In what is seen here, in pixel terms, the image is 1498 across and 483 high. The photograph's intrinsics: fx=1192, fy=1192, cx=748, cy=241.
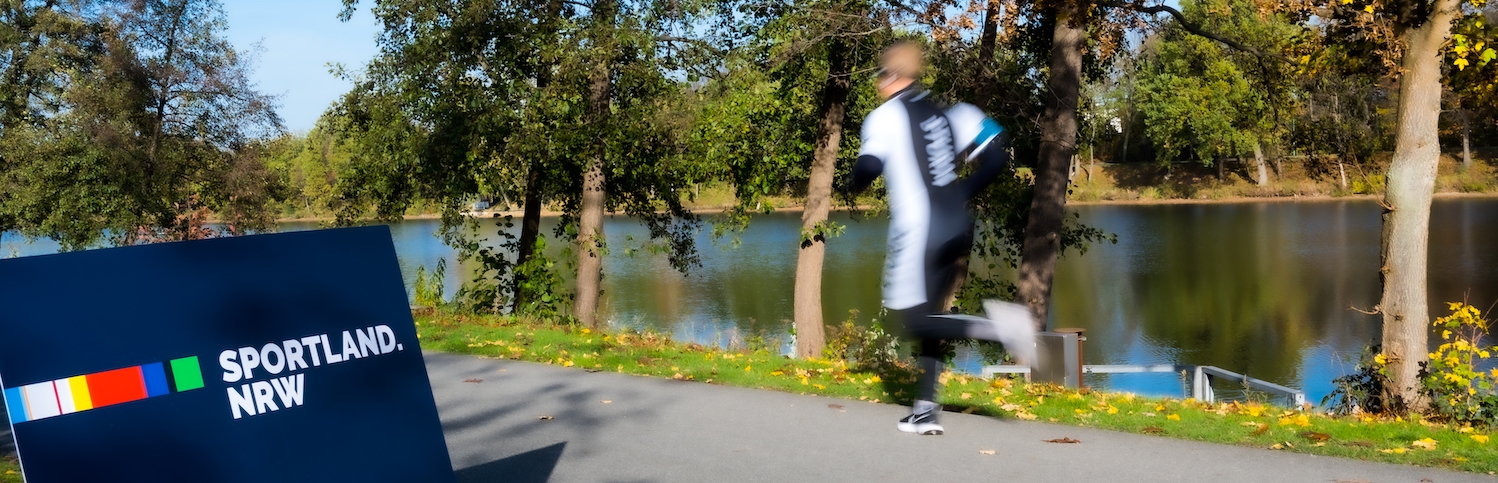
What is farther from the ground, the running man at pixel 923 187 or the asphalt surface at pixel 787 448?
the running man at pixel 923 187

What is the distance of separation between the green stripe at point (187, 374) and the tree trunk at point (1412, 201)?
9.32m

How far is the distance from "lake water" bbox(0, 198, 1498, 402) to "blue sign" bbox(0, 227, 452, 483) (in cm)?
970

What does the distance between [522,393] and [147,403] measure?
4.16 m

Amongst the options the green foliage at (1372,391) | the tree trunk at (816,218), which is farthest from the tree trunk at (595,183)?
the green foliage at (1372,391)

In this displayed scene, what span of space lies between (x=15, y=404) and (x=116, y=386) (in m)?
0.26

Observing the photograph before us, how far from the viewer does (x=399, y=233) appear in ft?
180

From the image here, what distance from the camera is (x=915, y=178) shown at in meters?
5.41

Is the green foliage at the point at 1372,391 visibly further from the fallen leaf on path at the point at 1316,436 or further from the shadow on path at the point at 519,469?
the shadow on path at the point at 519,469

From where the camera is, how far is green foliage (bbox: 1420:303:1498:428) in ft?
25.3

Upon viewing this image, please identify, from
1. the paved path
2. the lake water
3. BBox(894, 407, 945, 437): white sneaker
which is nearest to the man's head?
BBox(894, 407, 945, 437): white sneaker

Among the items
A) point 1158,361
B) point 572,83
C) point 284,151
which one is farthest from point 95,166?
point 1158,361

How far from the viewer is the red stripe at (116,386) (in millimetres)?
3307

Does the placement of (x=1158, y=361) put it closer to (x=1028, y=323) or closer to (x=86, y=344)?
(x=1028, y=323)

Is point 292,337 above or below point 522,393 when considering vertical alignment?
above
